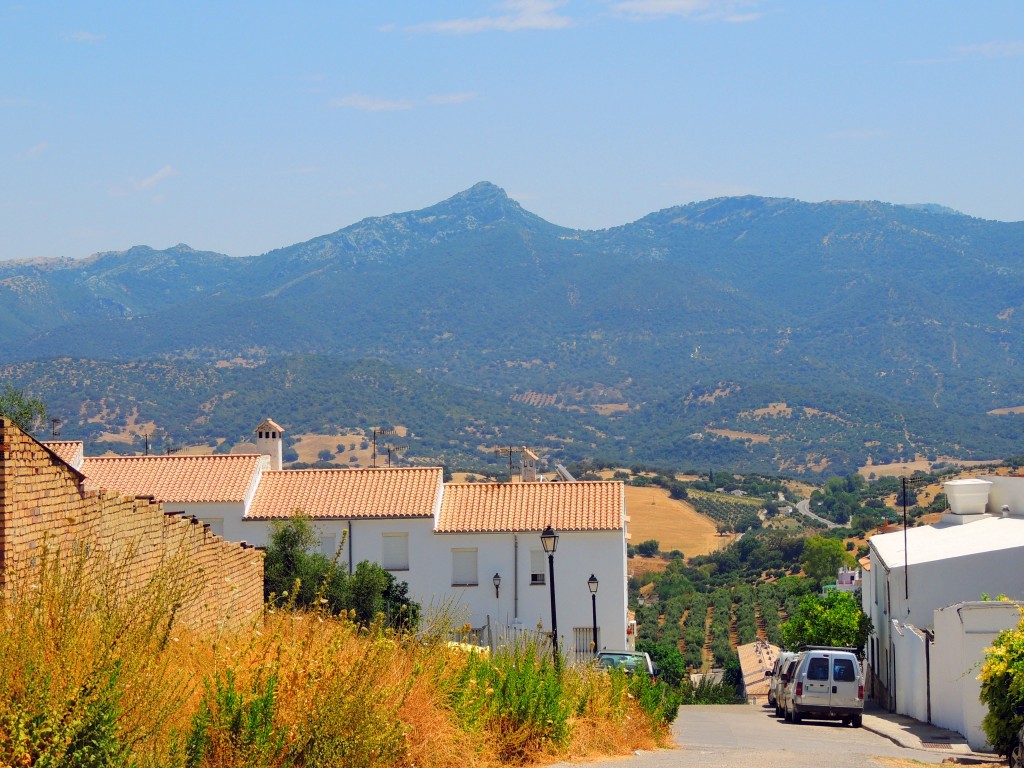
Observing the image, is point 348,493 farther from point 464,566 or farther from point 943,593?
point 943,593

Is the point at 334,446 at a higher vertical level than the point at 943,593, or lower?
higher

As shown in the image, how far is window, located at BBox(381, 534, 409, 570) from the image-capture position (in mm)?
39906

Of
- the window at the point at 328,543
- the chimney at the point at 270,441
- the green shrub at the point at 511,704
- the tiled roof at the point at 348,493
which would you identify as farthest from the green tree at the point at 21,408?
the green shrub at the point at 511,704

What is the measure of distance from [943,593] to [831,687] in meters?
7.72

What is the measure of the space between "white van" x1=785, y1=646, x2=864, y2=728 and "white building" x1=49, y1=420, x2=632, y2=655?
1318 cm

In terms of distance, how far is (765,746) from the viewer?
60.2 feet

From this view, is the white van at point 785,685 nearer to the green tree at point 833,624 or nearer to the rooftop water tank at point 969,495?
the green tree at point 833,624

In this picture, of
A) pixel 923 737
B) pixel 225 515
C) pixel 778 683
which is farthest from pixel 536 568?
pixel 923 737

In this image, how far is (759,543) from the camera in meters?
91.9

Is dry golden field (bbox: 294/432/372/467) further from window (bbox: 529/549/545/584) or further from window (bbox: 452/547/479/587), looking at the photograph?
window (bbox: 529/549/545/584)

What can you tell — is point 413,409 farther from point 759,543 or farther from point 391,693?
point 391,693

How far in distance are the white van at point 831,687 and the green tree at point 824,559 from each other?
52819 mm

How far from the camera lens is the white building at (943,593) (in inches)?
869

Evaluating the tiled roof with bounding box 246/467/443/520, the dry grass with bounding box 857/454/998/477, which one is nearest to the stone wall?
the tiled roof with bounding box 246/467/443/520
